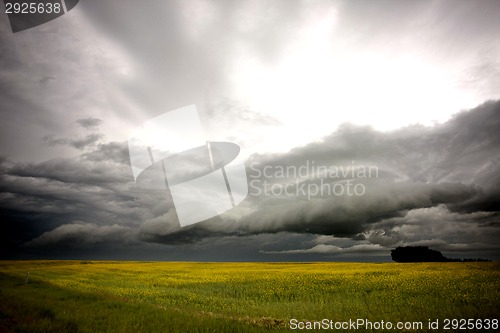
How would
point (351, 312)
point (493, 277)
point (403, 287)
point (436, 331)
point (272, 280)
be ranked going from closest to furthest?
point (436, 331), point (351, 312), point (403, 287), point (493, 277), point (272, 280)

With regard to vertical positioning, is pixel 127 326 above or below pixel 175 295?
above

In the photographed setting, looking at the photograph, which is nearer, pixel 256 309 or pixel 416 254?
pixel 256 309

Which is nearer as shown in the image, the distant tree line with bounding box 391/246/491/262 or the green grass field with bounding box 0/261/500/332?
the green grass field with bounding box 0/261/500/332

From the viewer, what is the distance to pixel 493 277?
1880 cm

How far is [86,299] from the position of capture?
15.0 metres

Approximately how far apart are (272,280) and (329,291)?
640cm

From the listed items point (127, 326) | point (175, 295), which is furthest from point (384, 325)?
point (175, 295)

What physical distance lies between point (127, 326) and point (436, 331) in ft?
30.4

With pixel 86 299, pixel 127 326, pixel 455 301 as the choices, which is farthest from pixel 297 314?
pixel 86 299

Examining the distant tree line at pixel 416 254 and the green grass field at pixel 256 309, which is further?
the distant tree line at pixel 416 254

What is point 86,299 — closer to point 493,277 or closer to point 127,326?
point 127,326

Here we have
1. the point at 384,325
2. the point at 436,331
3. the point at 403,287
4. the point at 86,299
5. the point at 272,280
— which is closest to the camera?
the point at 436,331

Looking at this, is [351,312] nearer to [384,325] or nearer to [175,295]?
[384,325]

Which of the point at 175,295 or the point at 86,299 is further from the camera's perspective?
the point at 175,295
